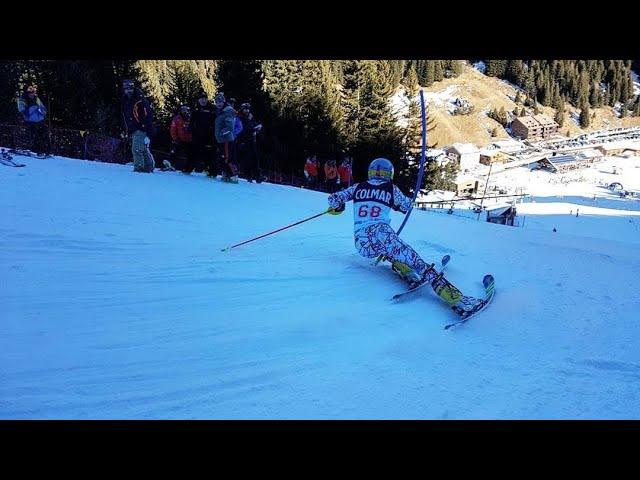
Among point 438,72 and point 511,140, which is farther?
point 438,72

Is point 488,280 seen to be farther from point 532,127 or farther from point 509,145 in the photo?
point 532,127

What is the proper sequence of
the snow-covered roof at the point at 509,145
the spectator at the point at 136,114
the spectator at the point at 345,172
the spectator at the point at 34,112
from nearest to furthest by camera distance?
the spectator at the point at 136,114, the spectator at the point at 34,112, the spectator at the point at 345,172, the snow-covered roof at the point at 509,145

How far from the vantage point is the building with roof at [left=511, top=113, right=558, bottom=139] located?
92.8 metres

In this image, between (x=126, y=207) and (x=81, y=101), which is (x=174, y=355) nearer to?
(x=126, y=207)

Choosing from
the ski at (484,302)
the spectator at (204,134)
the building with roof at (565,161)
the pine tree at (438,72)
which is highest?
the pine tree at (438,72)

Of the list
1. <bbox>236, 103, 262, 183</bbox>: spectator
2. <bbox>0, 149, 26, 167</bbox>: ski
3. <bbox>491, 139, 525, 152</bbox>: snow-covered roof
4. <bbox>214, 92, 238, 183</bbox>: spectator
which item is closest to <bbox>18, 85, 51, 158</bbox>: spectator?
<bbox>0, 149, 26, 167</bbox>: ski

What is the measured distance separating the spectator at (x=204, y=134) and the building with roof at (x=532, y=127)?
95632mm

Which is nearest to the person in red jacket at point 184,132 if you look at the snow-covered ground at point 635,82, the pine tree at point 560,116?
the pine tree at point 560,116

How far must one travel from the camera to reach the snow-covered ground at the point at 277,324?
10.0 ft

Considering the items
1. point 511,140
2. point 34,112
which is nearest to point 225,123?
point 34,112

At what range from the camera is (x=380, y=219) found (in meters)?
5.85

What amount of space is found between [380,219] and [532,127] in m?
102

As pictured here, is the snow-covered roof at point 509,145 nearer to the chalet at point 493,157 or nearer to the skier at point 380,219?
the chalet at point 493,157

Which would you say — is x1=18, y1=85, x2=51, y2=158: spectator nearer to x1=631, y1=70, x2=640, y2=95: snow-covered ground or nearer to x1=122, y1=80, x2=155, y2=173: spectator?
x1=122, y1=80, x2=155, y2=173: spectator
